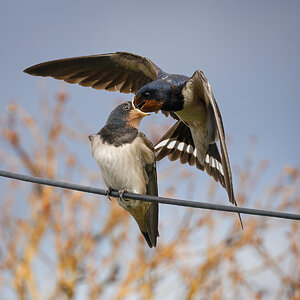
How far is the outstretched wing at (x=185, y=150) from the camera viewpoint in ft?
12.6

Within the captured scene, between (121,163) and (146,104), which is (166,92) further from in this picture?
(121,163)

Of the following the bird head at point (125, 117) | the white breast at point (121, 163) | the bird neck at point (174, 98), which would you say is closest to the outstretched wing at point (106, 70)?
the bird neck at point (174, 98)

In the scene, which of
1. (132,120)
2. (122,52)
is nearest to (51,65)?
(122,52)

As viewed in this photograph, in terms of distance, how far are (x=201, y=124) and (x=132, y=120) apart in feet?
2.53

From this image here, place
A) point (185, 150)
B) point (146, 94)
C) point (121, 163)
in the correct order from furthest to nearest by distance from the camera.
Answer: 1. point (185, 150)
2. point (146, 94)
3. point (121, 163)

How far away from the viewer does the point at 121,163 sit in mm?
3078

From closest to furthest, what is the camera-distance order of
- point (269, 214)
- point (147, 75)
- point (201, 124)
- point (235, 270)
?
point (269, 214)
point (201, 124)
point (147, 75)
point (235, 270)

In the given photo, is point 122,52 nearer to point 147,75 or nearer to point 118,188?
point 147,75

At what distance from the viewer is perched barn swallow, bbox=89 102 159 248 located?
121 inches

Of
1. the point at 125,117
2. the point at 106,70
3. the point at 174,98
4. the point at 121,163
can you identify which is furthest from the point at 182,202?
the point at 106,70

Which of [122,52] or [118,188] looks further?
[122,52]

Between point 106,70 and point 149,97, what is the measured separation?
0.71m

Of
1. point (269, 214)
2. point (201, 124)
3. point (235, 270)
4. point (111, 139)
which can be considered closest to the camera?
point (269, 214)

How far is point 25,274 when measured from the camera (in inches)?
343
